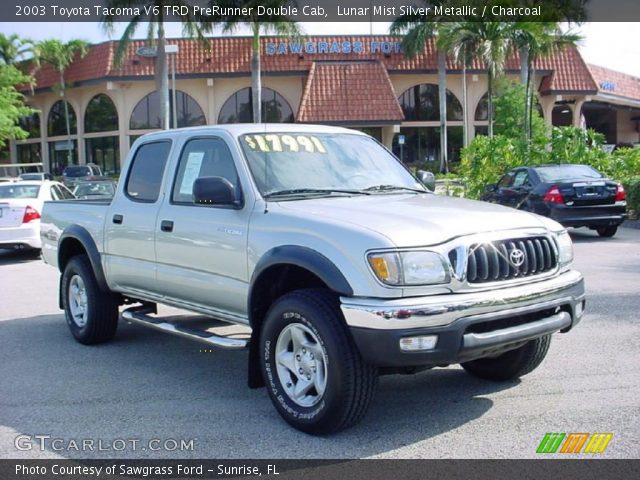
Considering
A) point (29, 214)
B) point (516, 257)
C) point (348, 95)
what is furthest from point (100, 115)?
point (516, 257)

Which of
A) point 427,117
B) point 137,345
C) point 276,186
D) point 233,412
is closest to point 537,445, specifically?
point 233,412

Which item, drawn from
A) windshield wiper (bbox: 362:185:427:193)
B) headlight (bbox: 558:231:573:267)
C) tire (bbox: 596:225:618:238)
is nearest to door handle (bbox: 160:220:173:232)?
windshield wiper (bbox: 362:185:427:193)

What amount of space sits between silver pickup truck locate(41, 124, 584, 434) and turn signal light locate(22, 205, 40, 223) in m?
8.49

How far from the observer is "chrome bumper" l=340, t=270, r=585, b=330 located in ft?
14.7

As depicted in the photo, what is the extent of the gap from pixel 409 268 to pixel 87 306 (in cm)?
414

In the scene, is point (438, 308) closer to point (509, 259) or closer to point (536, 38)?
point (509, 259)

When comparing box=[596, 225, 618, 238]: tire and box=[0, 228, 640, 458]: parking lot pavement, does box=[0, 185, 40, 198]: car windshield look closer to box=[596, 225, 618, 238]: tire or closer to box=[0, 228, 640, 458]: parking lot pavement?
box=[0, 228, 640, 458]: parking lot pavement

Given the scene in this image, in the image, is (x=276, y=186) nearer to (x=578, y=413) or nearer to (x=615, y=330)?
(x=578, y=413)

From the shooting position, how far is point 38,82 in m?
46.6

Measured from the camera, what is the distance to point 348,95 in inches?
1551

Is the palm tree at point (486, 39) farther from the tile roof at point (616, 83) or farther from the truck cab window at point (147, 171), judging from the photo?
the truck cab window at point (147, 171)

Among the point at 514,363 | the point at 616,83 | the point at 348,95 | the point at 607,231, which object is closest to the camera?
the point at 514,363

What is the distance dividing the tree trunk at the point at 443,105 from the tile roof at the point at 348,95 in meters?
3.27

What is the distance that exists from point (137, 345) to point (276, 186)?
2.88 metres
